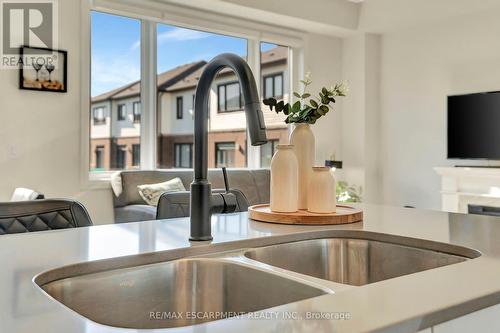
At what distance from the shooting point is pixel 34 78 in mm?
3914

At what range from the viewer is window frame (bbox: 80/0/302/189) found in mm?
4223

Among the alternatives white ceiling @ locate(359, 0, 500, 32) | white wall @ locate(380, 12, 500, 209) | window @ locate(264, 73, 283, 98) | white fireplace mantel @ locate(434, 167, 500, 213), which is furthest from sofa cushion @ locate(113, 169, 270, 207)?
white ceiling @ locate(359, 0, 500, 32)

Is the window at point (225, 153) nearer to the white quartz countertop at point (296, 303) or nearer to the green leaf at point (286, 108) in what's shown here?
the green leaf at point (286, 108)

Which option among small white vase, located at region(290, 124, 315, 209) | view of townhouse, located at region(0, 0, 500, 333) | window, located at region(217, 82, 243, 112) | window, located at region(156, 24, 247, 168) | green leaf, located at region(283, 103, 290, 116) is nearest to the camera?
view of townhouse, located at region(0, 0, 500, 333)

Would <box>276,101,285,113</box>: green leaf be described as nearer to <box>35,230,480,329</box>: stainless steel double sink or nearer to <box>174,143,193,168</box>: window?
<box>35,230,480,329</box>: stainless steel double sink

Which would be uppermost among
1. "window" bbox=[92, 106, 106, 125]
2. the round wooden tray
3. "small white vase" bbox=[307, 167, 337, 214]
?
"window" bbox=[92, 106, 106, 125]

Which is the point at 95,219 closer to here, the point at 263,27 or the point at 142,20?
the point at 142,20

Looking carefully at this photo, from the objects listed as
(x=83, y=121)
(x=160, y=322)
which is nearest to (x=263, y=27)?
(x=83, y=121)

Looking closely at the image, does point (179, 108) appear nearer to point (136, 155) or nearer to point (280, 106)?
point (136, 155)

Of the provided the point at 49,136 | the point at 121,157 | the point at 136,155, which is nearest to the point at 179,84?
the point at 136,155

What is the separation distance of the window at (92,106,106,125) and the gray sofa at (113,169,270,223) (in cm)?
60

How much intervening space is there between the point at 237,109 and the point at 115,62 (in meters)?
1.46

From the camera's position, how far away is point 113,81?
14.8ft

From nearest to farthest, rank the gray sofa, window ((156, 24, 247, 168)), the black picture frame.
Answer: the black picture frame
the gray sofa
window ((156, 24, 247, 168))
